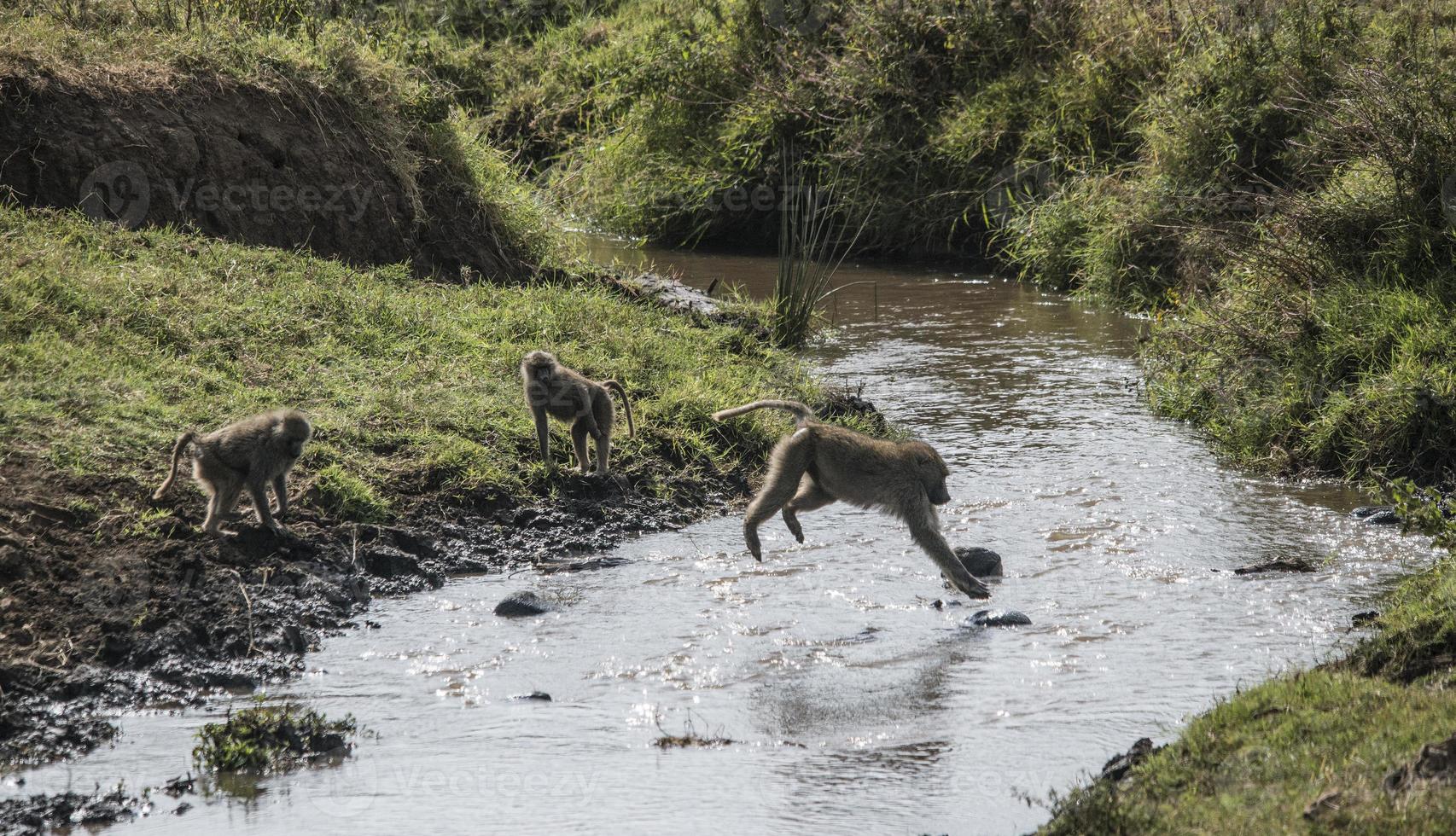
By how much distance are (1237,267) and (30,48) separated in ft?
32.5

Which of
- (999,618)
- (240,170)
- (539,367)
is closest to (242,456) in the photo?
(539,367)

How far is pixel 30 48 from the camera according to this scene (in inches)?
448

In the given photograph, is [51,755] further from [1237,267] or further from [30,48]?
[1237,267]

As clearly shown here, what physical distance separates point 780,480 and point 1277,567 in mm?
2792

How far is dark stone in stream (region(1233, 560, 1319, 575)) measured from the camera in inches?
314

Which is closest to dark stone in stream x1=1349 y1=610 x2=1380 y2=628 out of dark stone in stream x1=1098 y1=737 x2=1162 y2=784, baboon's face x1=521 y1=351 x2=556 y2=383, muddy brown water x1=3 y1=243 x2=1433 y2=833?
muddy brown water x1=3 y1=243 x2=1433 y2=833

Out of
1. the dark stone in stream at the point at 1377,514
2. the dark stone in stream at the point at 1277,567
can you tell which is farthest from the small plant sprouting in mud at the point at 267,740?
the dark stone in stream at the point at 1377,514

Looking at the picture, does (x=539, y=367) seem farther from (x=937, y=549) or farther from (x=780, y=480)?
(x=937, y=549)

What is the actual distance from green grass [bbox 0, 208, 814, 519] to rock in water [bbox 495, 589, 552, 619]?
1.22 meters

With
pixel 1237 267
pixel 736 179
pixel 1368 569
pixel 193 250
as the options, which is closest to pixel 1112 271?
pixel 1237 267

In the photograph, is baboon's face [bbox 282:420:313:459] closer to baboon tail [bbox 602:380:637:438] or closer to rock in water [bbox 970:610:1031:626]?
baboon tail [bbox 602:380:637:438]

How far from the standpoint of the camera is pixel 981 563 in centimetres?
803

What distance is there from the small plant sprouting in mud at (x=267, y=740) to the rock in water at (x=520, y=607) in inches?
58.7

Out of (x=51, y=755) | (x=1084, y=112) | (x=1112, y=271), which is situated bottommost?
(x=51, y=755)
